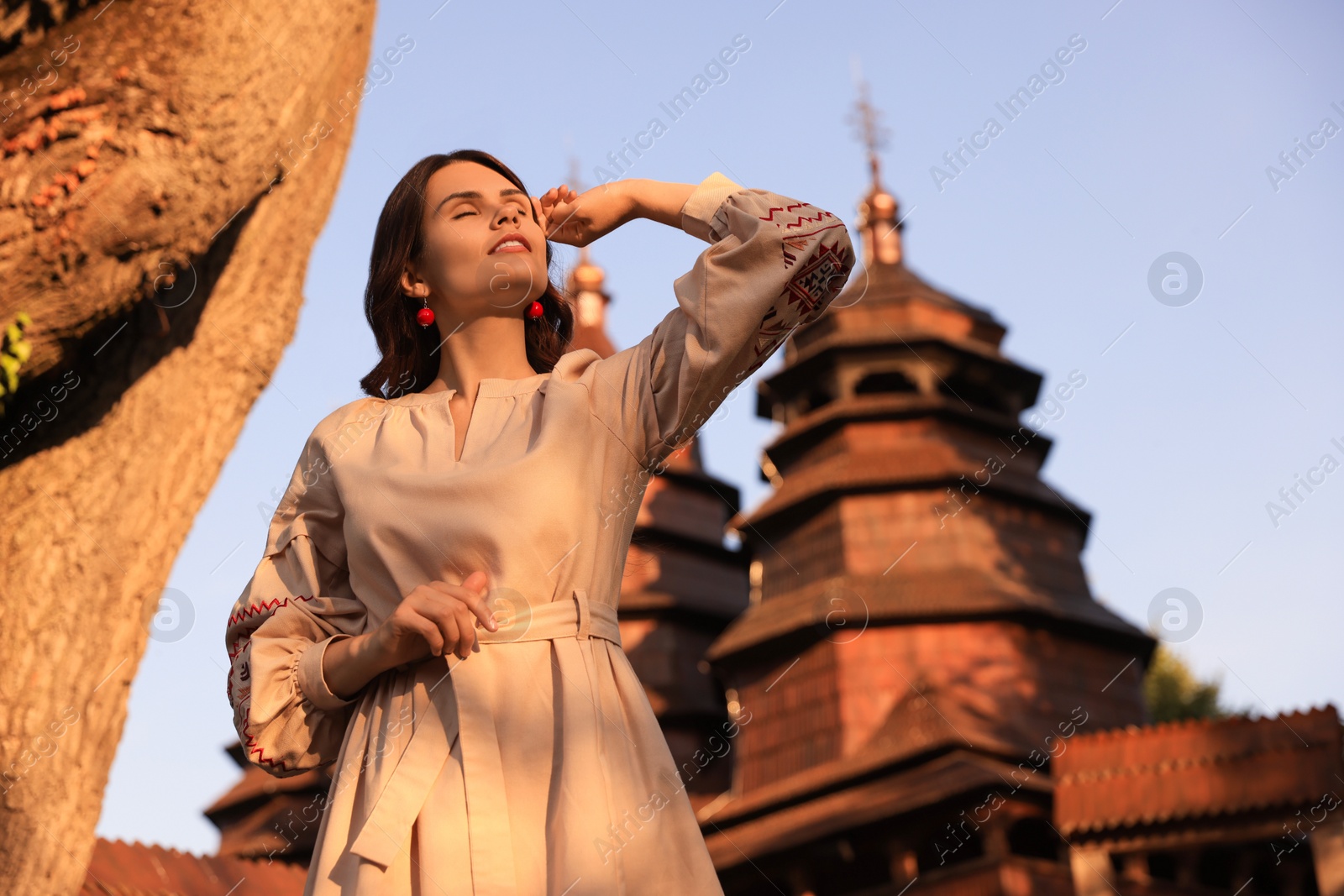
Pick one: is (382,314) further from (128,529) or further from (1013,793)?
(1013,793)

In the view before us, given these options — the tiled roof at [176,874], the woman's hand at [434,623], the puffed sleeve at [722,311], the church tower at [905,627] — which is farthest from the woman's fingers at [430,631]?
the church tower at [905,627]

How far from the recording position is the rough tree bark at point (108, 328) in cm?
648

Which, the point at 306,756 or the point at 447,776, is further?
the point at 306,756

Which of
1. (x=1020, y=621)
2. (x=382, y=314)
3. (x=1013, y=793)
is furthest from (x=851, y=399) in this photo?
(x=382, y=314)

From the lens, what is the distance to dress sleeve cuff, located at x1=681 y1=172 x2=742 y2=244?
2.86 meters

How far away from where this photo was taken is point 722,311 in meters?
2.69

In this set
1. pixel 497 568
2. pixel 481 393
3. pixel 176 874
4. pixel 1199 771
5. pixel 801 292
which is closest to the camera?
pixel 497 568

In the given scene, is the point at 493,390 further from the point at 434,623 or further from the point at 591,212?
the point at 434,623

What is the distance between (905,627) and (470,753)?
18.4 meters

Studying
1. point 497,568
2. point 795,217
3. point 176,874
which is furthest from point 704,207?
point 176,874

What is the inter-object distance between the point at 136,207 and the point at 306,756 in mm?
4744

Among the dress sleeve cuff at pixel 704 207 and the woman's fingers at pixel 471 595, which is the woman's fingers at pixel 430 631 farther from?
the dress sleeve cuff at pixel 704 207

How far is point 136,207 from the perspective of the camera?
677cm

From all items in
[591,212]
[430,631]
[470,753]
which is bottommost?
[470,753]
